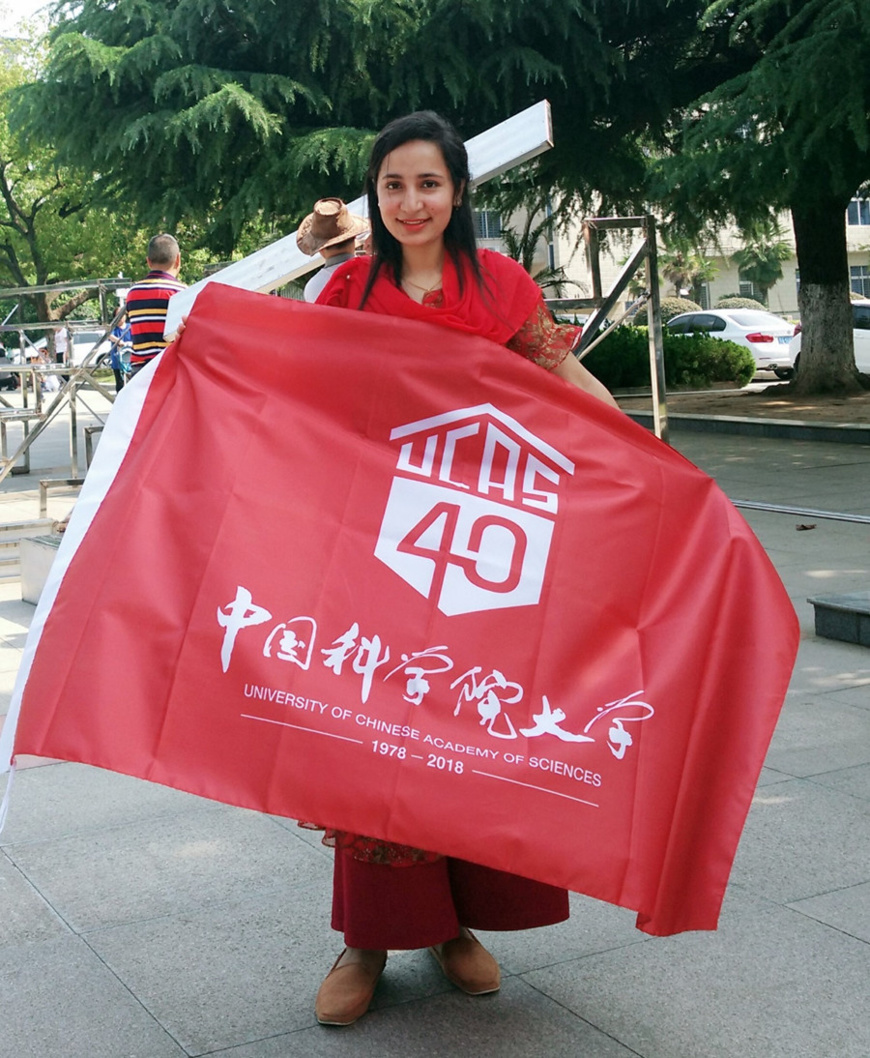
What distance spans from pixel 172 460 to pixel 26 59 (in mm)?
40659

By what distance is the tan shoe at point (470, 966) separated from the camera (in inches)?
118

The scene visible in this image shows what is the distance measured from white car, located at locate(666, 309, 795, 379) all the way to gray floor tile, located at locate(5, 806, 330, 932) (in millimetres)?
24416

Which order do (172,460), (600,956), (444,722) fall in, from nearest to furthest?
(444,722) → (172,460) → (600,956)

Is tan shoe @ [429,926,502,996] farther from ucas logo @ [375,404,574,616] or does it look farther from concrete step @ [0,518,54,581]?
concrete step @ [0,518,54,581]

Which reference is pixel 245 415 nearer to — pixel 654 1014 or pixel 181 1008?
pixel 181 1008

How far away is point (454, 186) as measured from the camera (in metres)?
2.98

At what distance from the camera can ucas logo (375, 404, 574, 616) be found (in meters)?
2.76

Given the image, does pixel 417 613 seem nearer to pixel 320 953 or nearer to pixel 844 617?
pixel 320 953

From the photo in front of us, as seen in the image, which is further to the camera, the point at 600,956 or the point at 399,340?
the point at 600,956

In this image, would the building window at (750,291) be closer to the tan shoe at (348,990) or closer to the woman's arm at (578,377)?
the woman's arm at (578,377)

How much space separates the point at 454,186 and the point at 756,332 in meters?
26.6

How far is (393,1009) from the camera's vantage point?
297 centimetres

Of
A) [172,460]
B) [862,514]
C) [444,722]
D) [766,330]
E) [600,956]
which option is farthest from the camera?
[766,330]

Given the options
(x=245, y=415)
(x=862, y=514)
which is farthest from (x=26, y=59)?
(x=245, y=415)
